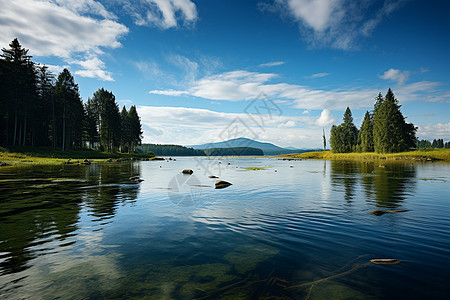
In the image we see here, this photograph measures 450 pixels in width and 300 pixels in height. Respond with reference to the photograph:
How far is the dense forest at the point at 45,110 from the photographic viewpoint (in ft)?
172

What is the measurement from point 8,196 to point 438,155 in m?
98.2

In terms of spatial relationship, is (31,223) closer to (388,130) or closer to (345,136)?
(388,130)

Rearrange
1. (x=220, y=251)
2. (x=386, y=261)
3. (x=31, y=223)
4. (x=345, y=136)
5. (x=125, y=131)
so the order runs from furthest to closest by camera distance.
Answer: (x=345, y=136)
(x=125, y=131)
(x=31, y=223)
(x=220, y=251)
(x=386, y=261)

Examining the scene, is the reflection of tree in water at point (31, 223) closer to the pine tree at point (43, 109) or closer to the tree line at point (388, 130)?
the pine tree at point (43, 109)

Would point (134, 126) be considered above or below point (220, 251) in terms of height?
above

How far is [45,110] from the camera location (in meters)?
64.4

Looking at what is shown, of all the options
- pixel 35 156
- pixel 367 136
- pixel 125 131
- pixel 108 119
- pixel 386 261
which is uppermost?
pixel 108 119

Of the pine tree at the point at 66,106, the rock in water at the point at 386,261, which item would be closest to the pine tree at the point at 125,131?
the pine tree at the point at 66,106

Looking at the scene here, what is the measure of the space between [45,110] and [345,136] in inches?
5179

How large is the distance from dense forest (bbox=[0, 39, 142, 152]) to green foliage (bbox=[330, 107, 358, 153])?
111 metres

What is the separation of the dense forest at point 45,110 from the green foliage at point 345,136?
4369 inches

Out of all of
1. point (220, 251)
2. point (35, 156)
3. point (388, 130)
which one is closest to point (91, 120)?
point (35, 156)

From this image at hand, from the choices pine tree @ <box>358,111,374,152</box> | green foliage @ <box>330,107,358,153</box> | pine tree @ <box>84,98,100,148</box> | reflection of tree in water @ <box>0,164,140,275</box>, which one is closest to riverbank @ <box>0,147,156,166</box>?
pine tree @ <box>84,98,100,148</box>

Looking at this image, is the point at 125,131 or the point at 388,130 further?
the point at 125,131
